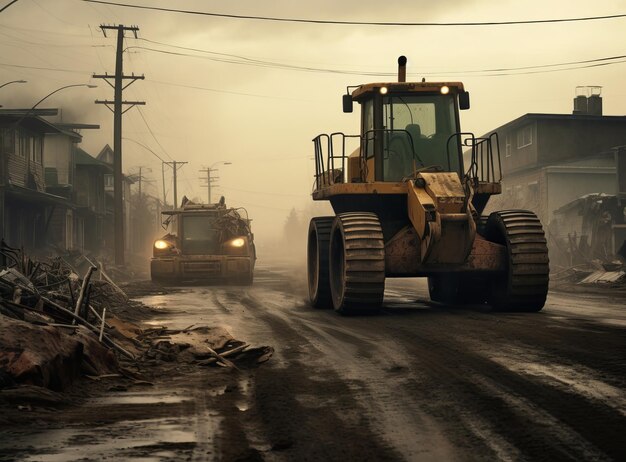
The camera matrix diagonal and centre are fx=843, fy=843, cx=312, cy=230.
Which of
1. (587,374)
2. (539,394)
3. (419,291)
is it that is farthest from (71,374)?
(419,291)

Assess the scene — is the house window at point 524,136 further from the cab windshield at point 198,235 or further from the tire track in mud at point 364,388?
the tire track in mud at point 364,388

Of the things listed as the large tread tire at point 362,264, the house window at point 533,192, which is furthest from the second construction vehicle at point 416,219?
the house window at point 533,192

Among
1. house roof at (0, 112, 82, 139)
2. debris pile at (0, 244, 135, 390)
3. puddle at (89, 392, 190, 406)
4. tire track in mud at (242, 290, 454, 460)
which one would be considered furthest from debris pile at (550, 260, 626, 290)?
house roof at (0, 112, 82, 139)

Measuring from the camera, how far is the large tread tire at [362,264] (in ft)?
42.7

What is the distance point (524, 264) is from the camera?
43.9ft

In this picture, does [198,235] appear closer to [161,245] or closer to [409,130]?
[161,245]

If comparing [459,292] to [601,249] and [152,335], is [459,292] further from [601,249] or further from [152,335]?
[601,249]

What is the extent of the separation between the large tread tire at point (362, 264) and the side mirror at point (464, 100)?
124 inches

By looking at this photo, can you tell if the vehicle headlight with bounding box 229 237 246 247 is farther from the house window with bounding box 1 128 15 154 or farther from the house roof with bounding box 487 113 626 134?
the house roof with bounding box 487 113 626 134

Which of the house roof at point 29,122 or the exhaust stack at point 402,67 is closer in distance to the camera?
the exhaust stack at point 402,67

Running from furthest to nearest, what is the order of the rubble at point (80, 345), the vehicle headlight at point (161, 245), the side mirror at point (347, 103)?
1. the vehicle headlight at point (161, 245)
2. the side mirror at point (347, 103)
3. the rubble at point (80, 345)

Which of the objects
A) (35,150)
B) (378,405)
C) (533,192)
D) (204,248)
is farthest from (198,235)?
(533,192)

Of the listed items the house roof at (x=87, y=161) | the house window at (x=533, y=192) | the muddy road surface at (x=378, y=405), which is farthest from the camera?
the house roof at (x=87, y=161)

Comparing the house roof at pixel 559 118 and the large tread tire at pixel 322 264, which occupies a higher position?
the house roof at pixel 559 118
